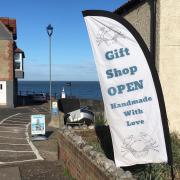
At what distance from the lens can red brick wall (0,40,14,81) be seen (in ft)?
121

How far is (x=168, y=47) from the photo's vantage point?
11.4 m

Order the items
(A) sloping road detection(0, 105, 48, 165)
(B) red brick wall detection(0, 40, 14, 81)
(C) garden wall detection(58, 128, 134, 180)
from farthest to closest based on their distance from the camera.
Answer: (B) red brick wall detection(0, 40, 14, 81)
(A) sloping road detection(0, 105, 48, 165)
(C) garden wall detection(58, 128, 134, 180)

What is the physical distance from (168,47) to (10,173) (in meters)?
5.60

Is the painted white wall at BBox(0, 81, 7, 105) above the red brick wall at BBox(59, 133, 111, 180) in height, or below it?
above

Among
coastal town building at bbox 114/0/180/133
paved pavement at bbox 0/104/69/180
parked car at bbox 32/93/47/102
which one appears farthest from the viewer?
parked car at bbox 32/93/47/102

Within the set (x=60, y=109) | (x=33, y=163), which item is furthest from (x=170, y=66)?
→ (x=60, y=109)

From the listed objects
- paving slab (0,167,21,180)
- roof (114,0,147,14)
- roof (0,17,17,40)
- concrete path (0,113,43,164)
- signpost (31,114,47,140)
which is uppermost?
roof (0,17,17,40)

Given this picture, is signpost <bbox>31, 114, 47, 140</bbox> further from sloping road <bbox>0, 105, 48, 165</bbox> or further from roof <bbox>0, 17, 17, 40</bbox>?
roof <bbox>0, 17, 17, 40</bbox>

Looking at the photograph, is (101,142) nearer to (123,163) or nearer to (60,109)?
(123,163)

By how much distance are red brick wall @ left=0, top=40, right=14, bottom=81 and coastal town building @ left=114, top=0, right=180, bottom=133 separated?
26.9 metres

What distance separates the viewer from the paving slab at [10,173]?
390 inches

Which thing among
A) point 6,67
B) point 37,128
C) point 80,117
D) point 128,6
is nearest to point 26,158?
point 37,128

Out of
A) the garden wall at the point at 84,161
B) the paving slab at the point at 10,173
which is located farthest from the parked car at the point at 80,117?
the paving slab at the point at 10,173

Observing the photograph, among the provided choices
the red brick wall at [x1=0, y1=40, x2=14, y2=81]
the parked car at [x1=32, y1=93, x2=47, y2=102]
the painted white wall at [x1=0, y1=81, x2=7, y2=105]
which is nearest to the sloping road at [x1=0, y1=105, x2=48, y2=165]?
the painted white wall at [x1=0, y1=81, x2=7, y2=105]
